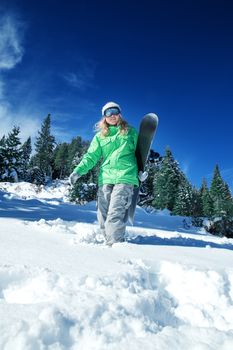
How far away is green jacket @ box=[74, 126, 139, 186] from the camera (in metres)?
5.17

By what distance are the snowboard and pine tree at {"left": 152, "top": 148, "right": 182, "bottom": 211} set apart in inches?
1352

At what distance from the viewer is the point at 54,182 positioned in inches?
2544

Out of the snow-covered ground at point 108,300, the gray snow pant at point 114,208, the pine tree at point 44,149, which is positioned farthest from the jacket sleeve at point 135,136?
the pine tree at point 44,149

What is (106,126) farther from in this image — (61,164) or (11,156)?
(61,164)

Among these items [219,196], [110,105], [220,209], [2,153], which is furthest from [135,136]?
[219,196]

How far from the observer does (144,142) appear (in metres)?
A: 5.86

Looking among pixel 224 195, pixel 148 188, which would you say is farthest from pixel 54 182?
pixel 224 195

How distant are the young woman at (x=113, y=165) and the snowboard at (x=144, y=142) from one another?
10.4 inches

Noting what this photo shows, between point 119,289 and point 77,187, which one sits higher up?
point 77,187

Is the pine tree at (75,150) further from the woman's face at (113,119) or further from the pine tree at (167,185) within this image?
the woman's face at (113,119)

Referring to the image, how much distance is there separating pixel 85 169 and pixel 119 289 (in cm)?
353

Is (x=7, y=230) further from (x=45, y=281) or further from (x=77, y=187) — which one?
(x=77, y=187)

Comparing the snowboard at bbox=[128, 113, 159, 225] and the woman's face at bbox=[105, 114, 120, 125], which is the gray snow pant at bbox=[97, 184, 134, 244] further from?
the woman's face at bbox=[105, 114, 120, 125]

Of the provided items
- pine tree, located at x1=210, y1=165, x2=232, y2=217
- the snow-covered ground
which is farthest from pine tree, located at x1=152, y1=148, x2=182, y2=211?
the snow-covered ground
